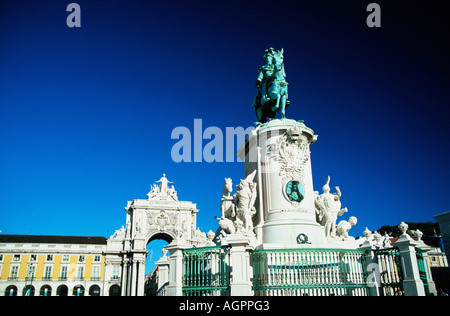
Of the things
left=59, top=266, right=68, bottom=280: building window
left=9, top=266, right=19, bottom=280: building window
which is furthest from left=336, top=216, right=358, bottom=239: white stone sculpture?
left=9, top=266, right=19, bottom=280: building window

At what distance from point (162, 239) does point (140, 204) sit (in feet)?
26.0

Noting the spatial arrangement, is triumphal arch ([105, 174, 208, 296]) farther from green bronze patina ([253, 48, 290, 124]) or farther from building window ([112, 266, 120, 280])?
green bronze patina ([253, 48, 290, 124])

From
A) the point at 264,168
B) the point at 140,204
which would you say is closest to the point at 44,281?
the point at 140,204

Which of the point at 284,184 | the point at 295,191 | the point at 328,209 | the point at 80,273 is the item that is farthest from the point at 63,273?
the point at 328,209

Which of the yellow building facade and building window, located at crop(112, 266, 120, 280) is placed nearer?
the yellow building facade

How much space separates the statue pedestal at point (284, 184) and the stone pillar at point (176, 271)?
3210 millimetres

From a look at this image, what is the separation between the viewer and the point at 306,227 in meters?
11.2

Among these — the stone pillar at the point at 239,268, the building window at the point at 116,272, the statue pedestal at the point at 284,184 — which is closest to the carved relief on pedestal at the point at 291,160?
the statue pedestal at the point at 284,184

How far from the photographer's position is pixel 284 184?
12047 millimetres

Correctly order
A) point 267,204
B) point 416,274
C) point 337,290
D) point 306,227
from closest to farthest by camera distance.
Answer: point 416,274, point 337,290, point 306,227, point 267,204

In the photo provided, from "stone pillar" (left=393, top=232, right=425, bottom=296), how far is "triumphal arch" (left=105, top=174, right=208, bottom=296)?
1775 inches

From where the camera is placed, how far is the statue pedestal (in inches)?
440
